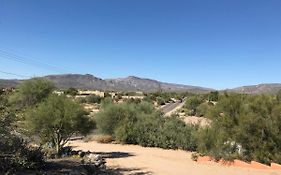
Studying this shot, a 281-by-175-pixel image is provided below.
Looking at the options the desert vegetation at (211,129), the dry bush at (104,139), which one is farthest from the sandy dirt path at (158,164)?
the dry bush at (104,139)

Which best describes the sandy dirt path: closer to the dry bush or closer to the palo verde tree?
the palo verde tree

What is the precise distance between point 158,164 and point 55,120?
6.82 meters

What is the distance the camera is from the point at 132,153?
28.7m

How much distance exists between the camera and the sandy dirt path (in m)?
21.0

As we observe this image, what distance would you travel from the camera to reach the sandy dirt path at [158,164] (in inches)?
826

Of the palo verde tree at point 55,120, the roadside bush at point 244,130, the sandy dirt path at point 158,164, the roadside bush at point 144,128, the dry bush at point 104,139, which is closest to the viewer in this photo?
the sandy dirt path at point 158,164

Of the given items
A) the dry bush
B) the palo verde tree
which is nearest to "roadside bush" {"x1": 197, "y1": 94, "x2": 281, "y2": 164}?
the palo verde tree

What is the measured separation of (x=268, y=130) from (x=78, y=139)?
65.7 feet

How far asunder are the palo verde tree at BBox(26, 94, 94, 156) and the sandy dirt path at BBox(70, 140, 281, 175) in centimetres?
307

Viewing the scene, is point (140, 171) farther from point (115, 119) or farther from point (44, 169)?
point (115, 119)

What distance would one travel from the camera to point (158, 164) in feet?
76.7

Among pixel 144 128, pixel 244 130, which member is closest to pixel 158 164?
pixel 244 130

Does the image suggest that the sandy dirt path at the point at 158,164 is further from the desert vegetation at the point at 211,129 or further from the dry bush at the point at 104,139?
the dry bush at the point at 104,139

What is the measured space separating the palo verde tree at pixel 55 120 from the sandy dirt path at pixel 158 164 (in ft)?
10.1
